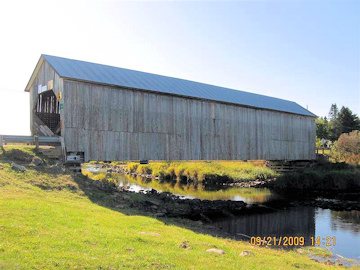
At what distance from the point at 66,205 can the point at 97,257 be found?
4.70m

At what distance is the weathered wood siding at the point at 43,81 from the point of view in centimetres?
1634

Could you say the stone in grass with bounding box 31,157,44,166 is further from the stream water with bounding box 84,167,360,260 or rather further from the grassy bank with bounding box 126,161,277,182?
the grassy bank with bounding box 126,161,277,182

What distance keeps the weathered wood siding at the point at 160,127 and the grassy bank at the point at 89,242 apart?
5895 millimetres

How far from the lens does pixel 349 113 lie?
182 ft

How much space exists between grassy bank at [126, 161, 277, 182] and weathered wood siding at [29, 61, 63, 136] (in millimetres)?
17315

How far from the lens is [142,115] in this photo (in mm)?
18578

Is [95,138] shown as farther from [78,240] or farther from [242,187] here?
[242,187]

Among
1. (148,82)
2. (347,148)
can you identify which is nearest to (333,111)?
(347,148)

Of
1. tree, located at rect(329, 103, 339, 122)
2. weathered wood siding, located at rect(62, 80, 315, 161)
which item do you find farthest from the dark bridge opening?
tree, located at rect(329, 103, 339, 122)

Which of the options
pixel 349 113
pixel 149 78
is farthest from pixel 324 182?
pixel 349 113
